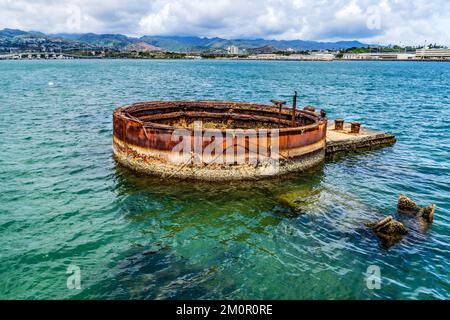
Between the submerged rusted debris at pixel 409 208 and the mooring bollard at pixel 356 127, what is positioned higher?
the mooring bollard at pixel 356 127

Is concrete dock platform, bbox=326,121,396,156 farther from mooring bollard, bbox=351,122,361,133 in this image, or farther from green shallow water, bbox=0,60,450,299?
green shallow water, bbox=0,60,450,299

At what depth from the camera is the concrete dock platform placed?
19.6 m

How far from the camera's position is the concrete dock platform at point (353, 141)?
64.4 feet

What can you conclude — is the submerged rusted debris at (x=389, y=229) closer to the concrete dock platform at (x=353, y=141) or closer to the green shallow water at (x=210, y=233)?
the green shallow water at (x=210, y=233)

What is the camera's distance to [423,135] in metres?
26.2

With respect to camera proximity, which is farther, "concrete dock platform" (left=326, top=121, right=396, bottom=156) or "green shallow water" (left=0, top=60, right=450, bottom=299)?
"concrete dock platform" (left=326, top=121, right=396, bottom=156)

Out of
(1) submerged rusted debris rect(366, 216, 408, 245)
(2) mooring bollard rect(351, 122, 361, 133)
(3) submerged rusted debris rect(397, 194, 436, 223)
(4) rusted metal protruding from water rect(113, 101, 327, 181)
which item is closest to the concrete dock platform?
(2) mooring bollard rect(351, 122, 361, 133)

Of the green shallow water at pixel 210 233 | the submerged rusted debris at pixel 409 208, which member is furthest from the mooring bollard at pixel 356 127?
the submerged rusted debris at pixel 409 208

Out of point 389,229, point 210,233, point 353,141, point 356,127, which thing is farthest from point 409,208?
point 356,127

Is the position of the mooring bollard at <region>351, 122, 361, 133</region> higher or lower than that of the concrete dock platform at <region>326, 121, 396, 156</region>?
higher

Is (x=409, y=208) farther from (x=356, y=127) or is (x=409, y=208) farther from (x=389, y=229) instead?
(x=356, y=127)

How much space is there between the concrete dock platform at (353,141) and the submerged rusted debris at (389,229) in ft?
28.7

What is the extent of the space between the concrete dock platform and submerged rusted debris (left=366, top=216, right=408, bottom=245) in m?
8.74

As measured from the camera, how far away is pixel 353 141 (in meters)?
20.2
